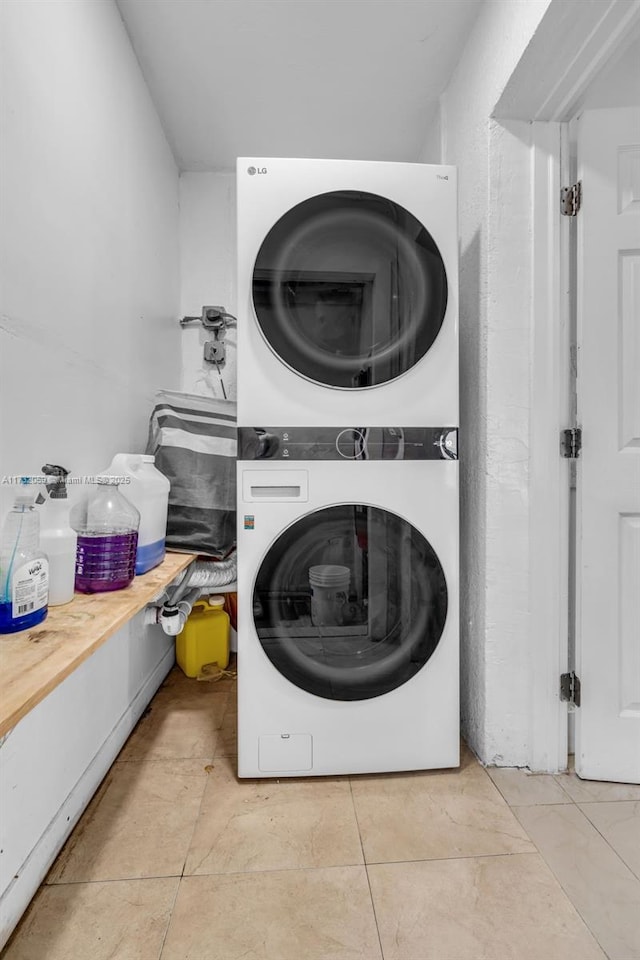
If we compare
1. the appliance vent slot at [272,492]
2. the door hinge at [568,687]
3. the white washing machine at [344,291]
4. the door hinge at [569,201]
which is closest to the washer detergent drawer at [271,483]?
the appliance vent slot at [272,492]

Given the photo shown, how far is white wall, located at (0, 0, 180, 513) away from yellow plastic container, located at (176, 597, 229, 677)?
82cm

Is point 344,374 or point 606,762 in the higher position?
point 344,374

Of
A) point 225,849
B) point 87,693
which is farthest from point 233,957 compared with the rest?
point 87,693

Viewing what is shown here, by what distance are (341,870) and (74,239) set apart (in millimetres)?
1637

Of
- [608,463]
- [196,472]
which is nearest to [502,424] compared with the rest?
[608,463]

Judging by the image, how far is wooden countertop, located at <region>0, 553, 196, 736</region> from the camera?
0.57m

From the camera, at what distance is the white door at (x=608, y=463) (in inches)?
54.2

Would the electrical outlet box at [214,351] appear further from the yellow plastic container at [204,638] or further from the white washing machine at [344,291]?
the yellow plastic container at [204,638]

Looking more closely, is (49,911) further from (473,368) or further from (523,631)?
(473,368)

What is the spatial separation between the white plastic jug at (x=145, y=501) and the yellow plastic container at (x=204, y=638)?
0.79 metres

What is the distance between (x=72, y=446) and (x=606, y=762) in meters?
1.73

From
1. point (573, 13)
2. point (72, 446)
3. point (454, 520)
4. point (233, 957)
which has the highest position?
point (573, 13)

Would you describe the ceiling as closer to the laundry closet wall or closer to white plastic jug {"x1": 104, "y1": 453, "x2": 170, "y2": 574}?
the laundry closet wall

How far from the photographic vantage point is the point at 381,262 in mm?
1388
